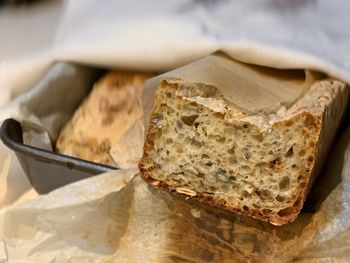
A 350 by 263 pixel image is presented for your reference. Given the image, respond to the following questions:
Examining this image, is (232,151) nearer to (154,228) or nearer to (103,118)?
(154,228)

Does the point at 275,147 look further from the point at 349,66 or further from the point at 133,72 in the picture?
the point at 133,72

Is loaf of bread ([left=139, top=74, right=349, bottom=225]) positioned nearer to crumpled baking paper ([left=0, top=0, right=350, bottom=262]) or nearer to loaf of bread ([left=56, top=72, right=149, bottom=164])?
crumpled baking paper ([left=0, top=0, right=350, bottom=262])

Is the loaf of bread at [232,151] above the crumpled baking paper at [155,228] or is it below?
above

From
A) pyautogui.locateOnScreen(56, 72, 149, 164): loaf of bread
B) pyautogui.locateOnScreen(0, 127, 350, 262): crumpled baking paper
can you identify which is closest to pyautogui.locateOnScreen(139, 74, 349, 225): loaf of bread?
pyautogui.locateOnScreen(0, 127, 350, 262): crumpled baking paper

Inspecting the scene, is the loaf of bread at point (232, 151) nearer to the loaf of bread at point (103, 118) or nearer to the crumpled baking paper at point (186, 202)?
the crumpled baking paper at point (186, 202)

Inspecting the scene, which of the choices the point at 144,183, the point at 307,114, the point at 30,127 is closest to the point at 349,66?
the point at 307,114

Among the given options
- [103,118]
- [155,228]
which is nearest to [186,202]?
[155,228]

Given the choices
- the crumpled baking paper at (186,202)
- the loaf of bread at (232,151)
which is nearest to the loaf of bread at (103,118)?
the crumpled baking paper at (186,202)
